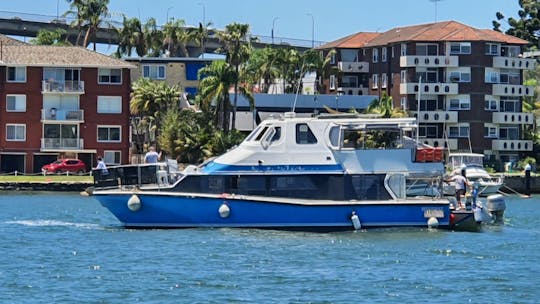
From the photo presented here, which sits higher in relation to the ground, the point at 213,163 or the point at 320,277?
the point at 213,163

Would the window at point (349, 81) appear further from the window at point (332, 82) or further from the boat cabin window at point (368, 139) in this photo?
the boat cabin window at point (368, 139)

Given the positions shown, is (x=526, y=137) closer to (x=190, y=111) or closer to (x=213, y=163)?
(x=190, y=111)

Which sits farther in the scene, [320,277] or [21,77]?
[21,77]

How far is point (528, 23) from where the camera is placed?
109 metres

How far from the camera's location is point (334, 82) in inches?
3947

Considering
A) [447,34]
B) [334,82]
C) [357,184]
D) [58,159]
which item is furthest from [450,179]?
[334,82]

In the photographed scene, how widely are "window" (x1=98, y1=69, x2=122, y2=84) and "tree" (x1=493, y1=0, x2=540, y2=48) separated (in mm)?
42752

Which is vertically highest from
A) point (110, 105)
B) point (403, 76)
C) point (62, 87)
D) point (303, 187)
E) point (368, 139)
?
point (403, 76)

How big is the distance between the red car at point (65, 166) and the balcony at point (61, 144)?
5.47 ft

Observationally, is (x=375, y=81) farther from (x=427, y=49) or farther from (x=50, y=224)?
(x=50, y=224)

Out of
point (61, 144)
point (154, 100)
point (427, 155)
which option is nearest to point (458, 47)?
point (154, 100)

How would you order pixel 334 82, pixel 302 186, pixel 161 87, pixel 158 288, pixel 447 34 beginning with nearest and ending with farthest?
pixel 158 288 → pixel 302 186 → pixel 161 87 → pixel 447 34 → pixel 334 82

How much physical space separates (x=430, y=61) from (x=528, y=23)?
2173 centimetres

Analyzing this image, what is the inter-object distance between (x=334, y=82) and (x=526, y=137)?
16210 millimetres
